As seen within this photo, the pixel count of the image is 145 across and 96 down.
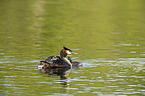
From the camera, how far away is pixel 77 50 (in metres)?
22.4

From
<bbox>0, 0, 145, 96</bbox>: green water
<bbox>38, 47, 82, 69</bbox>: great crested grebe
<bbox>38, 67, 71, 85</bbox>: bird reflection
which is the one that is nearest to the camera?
<bbox>0, 0, 145, 96</bbox>: green water

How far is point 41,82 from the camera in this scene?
51.1 feet

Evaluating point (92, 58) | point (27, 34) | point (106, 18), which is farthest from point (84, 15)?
point (92, 58)

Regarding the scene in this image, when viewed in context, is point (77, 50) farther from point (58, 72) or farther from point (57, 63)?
point (58, 72)

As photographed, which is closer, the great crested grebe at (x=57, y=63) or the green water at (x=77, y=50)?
the green water at (x=77, y=50)

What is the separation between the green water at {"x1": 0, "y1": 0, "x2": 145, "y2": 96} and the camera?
49.0 ft

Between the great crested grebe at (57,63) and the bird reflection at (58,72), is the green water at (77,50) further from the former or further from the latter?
the great crested grebe at (57,63)

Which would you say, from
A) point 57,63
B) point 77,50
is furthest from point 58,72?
point 77,50

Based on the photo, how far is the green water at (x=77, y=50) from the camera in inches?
588

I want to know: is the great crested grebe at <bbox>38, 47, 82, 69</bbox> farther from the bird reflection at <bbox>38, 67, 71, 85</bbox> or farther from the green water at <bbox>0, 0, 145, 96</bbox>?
the green water at <bbox>0, 0, 145, 96</bbox>

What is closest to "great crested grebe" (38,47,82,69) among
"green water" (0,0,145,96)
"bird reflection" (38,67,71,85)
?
"bird reflection" (38,67,71,85)

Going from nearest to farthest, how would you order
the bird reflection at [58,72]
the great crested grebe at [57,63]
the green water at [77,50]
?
the green water at [77,50], the bird reflection at [58,72], the great crested grebe at [57,63]

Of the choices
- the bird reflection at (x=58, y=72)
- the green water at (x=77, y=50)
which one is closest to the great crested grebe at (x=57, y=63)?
the bird reflection at (x=58, y=72)

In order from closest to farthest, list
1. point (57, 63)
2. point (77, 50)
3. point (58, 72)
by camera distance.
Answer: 1. point (58, 72)
2. point (57, 63)
3. point (77, 50)
